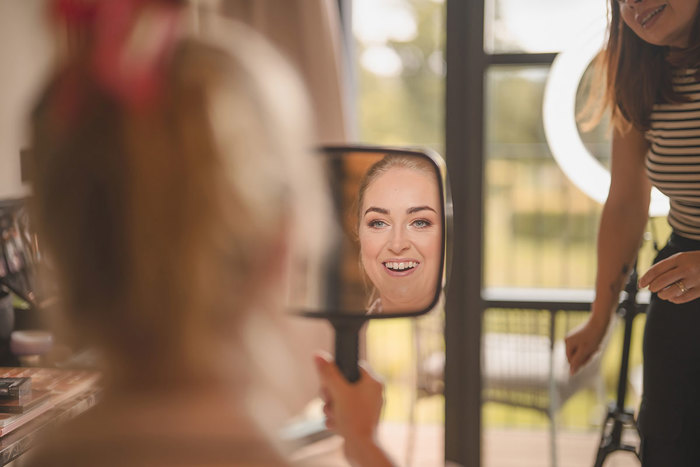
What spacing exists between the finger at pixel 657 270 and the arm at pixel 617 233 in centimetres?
5

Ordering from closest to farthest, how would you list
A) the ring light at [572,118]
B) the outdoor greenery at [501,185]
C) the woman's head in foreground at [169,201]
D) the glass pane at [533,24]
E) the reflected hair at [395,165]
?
the woman's head in foreground at [169,201] → the reflected hair at [395,165] → the ring light at [572,118] → the glass pane at [533,24] → the outdoor greenery at [501,185]

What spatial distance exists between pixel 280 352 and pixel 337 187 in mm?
184

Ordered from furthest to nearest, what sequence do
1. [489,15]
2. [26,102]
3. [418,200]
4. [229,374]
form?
[489,15] < [26,102] < [418,200] < [229,374]

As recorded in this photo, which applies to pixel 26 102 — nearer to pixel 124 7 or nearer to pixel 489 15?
pixel 124 7

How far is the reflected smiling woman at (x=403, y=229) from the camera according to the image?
1.88ft

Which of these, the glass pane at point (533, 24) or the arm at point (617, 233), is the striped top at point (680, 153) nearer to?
the arm at point (617, 233)

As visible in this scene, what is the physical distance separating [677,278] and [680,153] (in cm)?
14

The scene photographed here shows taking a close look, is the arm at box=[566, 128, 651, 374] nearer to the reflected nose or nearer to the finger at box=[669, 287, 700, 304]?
the finger at box=[669, 287, 700, 304]

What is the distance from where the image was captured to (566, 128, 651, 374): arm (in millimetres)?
743

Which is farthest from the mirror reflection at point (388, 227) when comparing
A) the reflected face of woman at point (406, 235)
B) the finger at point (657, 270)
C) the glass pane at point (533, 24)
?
the glass pane at point (533, 24)

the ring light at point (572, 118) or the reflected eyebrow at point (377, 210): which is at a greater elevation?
the ring light at point (572, 118)

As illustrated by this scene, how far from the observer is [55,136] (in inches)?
17.1

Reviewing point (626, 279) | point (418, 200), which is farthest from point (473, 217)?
point (418, 200)

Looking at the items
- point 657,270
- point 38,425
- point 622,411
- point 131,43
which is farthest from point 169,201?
point 622,411
